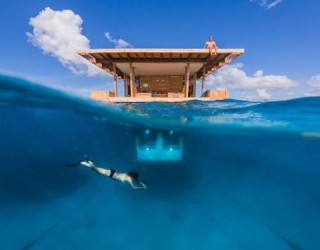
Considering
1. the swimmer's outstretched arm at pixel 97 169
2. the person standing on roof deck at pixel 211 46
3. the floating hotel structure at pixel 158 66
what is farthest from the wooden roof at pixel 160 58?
the swimmer's outstretched arm at pixel 97 169

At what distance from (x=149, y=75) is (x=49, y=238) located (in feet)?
70.5

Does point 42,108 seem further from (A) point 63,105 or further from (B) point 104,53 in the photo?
(B) point 104,53

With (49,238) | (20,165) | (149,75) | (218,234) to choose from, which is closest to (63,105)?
(49,238)

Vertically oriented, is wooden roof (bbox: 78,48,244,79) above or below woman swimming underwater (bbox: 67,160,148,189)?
above

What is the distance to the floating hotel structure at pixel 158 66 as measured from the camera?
1756cm

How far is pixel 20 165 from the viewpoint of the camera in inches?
1258

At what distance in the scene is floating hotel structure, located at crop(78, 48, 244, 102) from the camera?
691 inches

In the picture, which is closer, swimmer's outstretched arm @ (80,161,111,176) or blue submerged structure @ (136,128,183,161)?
swimmer's outstretched arm @ (80,161,111,176)

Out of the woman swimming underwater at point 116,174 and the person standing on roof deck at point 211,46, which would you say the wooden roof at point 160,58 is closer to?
the person standing on roof deck at point 211,46

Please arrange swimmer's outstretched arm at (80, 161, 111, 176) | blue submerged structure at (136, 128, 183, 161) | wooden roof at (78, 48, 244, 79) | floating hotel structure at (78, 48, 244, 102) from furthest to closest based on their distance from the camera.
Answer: wooden roof at (78, 48, 244, 79), floating hotel structure at (78, 48, 244, 102), blue submerged structure at (136, 128, 183, 161), swimmer's outstretched arm at (80, 161, 111, 176)

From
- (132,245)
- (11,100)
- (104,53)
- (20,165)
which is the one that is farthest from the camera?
(20,165)

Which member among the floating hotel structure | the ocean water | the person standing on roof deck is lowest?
the ocean water

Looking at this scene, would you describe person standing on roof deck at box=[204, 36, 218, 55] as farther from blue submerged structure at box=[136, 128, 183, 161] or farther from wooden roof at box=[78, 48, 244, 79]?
blue submerged structure at box=[136, 128, 183, 161]

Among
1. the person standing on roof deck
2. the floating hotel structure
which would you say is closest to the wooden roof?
the floating hotel structure
